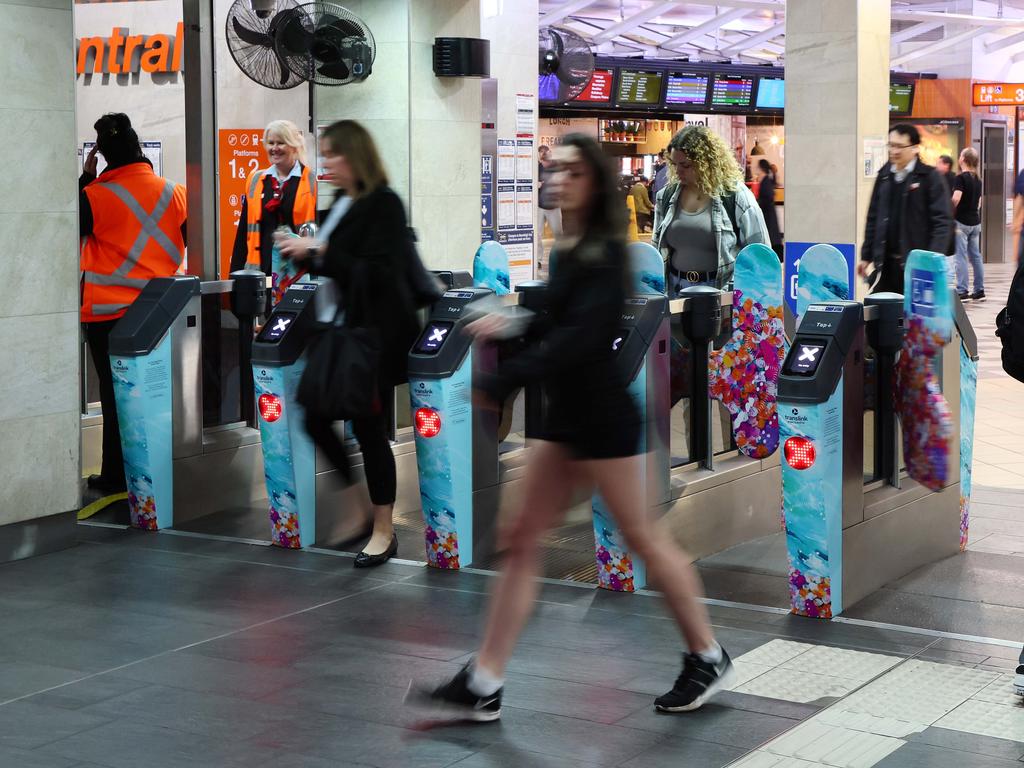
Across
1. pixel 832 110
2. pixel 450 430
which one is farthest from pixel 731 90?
pixel 450 430

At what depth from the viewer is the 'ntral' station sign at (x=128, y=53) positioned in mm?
11914

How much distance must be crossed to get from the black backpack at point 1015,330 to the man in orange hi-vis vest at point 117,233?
3.87 meters

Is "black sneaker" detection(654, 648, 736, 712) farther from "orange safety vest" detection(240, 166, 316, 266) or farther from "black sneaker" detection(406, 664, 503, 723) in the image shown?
"orange safety vest" detection(240, 166, 316, 266)

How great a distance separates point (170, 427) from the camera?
6109mm

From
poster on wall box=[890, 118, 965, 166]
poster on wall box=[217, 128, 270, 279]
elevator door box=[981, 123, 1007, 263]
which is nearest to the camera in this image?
poster on wall box=[217, 128, 270, 279]

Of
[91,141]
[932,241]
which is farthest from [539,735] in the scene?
[91,141]

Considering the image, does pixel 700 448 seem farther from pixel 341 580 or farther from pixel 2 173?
pixel 2 173

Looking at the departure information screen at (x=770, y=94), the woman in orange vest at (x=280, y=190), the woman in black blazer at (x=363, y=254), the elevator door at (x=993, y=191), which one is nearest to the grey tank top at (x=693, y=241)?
the woman in orange vest at (x=280, y=190)

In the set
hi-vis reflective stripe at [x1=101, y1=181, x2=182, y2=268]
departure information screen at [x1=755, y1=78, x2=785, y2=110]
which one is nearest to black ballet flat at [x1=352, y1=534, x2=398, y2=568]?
hi-vis reflective stripe at [x1=101, y1=181, x2=182, y2=268]

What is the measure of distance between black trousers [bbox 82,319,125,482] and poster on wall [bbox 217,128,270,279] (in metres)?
3.95

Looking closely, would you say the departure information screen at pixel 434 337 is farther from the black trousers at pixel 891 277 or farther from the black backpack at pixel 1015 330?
the black trousers at pixel 891 277

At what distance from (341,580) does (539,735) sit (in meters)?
1.76

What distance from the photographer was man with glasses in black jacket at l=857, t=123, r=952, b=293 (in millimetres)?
8023

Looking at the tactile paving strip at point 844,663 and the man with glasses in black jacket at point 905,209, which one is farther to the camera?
the man with glasses in black jacket at point 905,209
